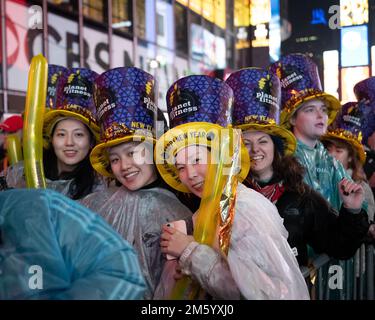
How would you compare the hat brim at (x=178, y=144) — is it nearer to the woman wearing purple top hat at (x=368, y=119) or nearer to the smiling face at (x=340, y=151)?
the woman wearing purple top hat at (x=368, y=119)

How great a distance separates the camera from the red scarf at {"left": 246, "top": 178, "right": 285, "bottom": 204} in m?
1.78

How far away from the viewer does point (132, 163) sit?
62.5 inches

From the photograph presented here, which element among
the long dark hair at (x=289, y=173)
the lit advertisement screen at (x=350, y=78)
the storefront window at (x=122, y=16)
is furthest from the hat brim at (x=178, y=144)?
the storefront window at (x=122, y=16)

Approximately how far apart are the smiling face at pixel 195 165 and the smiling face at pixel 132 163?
238 millimetres

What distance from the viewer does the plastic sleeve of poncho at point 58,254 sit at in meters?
Result: 0.83

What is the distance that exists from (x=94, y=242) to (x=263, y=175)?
1.07 metres

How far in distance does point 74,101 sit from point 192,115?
0.64 meters

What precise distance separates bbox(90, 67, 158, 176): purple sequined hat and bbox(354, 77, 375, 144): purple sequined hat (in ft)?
3.67

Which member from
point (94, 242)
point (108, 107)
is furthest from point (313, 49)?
point (94, 242)

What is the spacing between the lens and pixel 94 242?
85 centimetres

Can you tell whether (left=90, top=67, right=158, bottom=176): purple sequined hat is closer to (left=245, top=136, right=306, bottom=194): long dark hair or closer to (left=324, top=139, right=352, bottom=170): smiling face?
(left=245, top=136, right=306, bottom=194): long dark hair

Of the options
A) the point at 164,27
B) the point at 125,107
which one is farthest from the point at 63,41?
the point at 125,107

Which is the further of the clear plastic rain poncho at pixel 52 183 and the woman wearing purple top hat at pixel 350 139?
the woman wearing purple top hat at pixel 350 139
